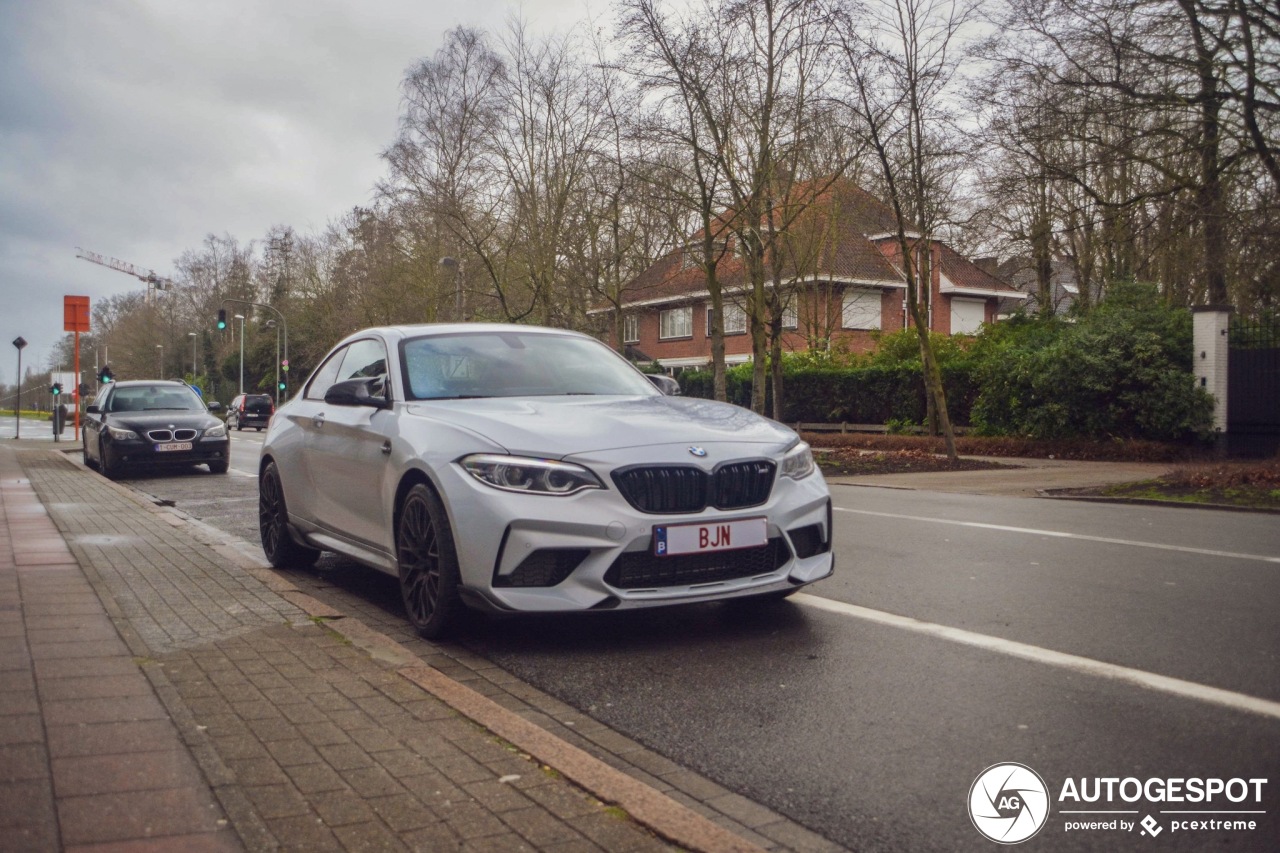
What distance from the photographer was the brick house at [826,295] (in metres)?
33.3

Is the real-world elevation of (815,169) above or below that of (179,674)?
above

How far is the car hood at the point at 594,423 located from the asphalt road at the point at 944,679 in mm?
980

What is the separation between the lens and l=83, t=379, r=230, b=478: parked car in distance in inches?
714

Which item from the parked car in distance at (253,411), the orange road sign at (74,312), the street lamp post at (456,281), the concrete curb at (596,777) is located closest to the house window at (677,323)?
the street lamp post at (456,281)

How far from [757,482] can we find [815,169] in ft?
68.3

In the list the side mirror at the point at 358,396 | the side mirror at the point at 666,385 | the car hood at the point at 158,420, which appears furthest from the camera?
the car hood at the point at 158,420

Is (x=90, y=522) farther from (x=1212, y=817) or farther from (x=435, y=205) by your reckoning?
(x=435, y=205)

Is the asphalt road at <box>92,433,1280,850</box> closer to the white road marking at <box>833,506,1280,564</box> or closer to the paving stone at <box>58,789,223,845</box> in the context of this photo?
the white road marking at <box>833,506,1280,564</box>

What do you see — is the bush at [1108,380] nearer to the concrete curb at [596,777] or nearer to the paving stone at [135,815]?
the concrete curb at [596,777]

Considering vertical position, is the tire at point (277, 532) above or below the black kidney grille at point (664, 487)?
below

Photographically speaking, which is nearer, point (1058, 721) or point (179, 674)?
point (1058, 721)

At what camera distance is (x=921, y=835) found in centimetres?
314

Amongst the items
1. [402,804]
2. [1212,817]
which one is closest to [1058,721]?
[1212,817]

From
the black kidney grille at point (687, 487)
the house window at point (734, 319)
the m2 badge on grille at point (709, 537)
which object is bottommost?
the m2 badge on grille at point (709, 537)
